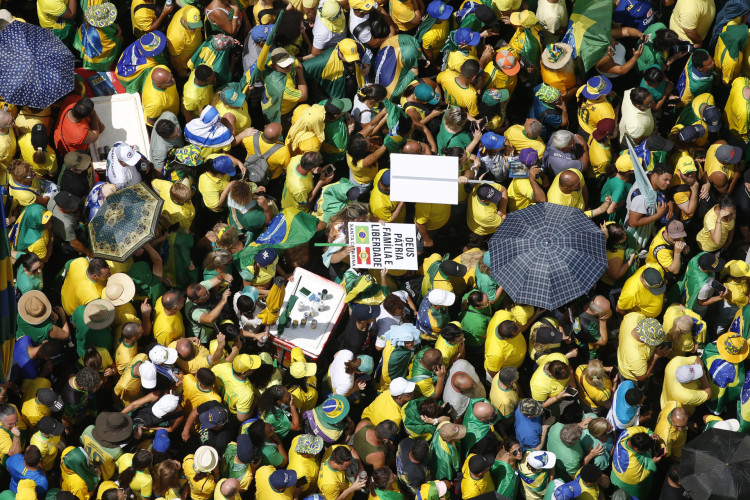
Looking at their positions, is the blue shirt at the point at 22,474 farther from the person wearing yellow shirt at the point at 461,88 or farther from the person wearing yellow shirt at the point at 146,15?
the person wearing yellow shirt at the point at 461,88

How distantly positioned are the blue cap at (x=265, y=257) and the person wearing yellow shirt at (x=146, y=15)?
3.69 metres

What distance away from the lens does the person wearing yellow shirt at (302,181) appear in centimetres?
1143

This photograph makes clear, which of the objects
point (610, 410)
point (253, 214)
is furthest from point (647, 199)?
point (253, 214)

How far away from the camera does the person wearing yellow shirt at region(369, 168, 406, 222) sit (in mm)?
11388

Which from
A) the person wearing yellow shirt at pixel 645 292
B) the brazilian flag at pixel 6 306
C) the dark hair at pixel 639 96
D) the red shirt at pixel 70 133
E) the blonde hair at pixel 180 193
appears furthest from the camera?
the red shirt at pixel 70 133

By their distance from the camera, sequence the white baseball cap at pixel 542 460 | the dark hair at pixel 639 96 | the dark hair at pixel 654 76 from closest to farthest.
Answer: the white baseball cap at pixel 542 460
the dark hair at pixel 639 96
the dark hair at pixel 654 76

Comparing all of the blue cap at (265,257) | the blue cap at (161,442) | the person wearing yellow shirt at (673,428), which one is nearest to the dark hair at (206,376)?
the blue cap at (161,442)

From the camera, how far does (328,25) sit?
1243cm

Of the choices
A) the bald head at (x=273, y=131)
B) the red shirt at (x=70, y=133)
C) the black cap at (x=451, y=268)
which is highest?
the bald head at (x=273, y=131)

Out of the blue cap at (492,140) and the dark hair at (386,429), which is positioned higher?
the blue cap at (492,140)

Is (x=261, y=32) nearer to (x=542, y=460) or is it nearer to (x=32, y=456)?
(x=32, y=456)

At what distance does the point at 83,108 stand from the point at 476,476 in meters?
6.20

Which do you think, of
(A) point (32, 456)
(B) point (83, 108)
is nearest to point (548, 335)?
(A) point (32, 456)

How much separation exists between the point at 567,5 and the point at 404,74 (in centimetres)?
268
